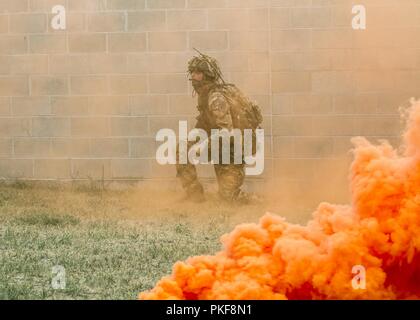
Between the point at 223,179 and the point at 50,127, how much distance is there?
1835 mm

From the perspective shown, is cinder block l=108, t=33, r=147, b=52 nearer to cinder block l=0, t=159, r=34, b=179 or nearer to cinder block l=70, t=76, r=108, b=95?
cinder block l=70, t=76, r=108, b=95

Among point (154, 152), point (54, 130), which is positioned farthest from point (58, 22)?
point (154, 152)

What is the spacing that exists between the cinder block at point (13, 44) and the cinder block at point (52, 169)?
1039 millimetres

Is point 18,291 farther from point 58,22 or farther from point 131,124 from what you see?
point 58,22

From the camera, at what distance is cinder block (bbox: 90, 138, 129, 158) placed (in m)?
7.09

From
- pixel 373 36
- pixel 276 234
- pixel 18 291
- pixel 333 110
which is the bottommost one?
pixel 18 291

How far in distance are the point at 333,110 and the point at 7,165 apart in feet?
10.0

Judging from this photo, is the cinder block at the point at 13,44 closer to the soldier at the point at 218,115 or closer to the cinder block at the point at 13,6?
the cinder block at the point at 13,6

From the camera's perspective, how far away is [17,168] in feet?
23.8

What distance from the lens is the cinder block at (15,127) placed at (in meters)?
7.29

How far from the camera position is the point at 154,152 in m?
7.01

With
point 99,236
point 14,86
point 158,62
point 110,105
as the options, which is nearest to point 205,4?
point 158,62

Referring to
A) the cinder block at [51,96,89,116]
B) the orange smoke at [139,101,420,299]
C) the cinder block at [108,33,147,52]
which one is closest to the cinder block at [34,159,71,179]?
the cinder block at [51,96,89,116]
